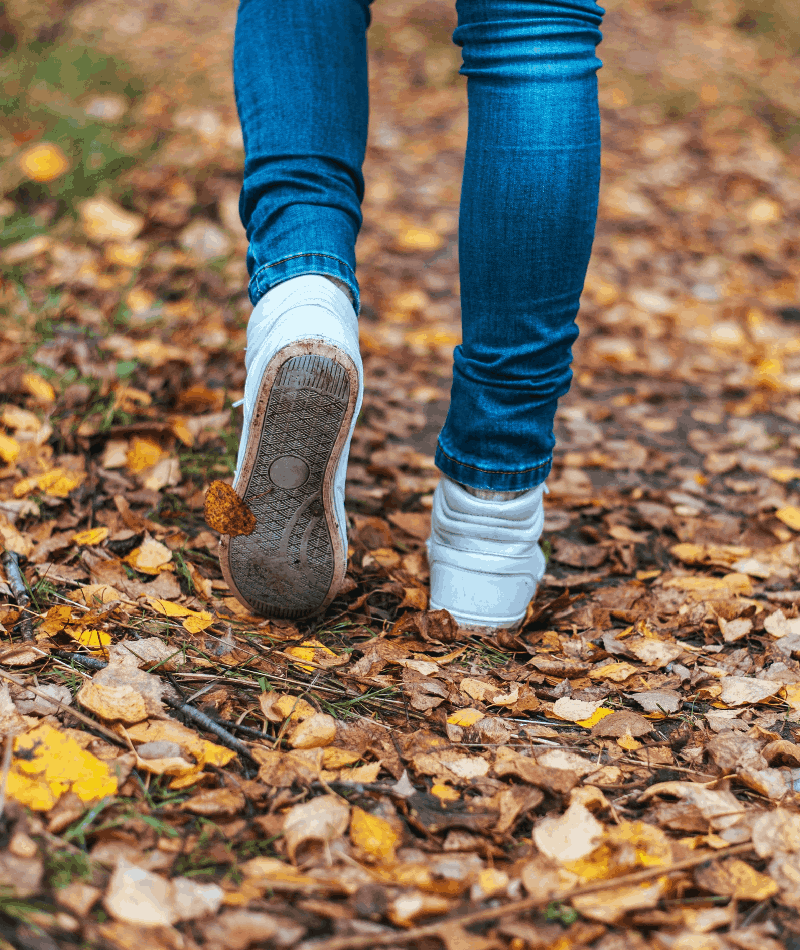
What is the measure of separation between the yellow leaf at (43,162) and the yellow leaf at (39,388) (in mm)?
1448

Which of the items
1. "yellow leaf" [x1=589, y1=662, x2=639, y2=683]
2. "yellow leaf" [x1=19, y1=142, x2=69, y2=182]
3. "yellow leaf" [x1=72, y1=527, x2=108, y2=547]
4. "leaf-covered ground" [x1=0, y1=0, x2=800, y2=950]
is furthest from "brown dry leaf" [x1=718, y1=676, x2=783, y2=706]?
"yellow leaf" [x1=19, y1=142, x2=69, y2=182]

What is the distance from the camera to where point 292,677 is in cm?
113

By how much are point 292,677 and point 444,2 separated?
16.5 ft

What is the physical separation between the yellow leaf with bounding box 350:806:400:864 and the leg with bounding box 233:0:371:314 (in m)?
0.67

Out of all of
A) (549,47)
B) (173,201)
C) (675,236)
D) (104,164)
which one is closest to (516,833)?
(549,47)

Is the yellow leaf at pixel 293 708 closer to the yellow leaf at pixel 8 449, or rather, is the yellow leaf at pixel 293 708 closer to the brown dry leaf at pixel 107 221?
the yellow leaf at pixel 8 449

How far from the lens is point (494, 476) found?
119cm

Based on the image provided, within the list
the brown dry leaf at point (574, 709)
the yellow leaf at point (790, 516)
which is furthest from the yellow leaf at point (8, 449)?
the yellow leaf at point (790, 516)

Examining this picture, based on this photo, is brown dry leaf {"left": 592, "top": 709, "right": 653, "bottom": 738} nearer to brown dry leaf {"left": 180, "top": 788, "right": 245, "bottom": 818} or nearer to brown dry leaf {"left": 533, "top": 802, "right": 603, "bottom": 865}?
brown dry leaf {"left": 533, "top": 802, "right": 603, "bottom": 865}

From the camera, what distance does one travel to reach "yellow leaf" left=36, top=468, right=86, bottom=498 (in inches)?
59.3

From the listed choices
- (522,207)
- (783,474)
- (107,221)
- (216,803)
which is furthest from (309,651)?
(107,221)

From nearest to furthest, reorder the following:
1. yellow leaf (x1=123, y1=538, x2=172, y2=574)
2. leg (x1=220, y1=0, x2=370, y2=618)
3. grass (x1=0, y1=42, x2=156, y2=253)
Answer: leg (x1=220, y1=0, x2=370, y2=618)
yellow leaf (x1=123, y1=538, x2=172, y2=574)
grass (x1=0, y1=42, x2=156, y2=253)

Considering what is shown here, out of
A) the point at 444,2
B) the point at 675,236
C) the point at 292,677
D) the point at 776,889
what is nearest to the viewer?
the point at 776,889

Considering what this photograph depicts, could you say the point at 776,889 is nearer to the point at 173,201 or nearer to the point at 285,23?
the point at 285,23
